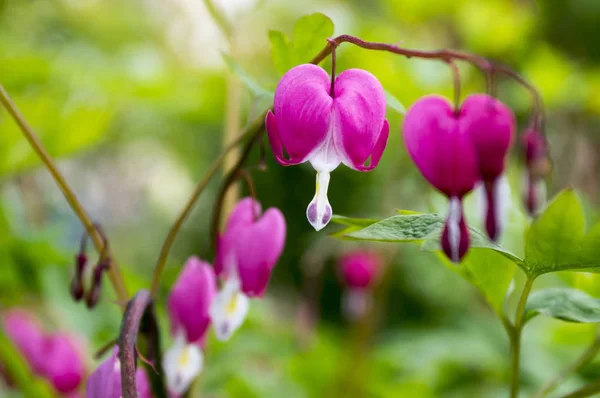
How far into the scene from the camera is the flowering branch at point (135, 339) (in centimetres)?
49

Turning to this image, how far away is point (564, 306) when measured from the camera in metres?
0.64

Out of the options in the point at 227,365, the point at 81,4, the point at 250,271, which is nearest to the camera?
the point at 250,271

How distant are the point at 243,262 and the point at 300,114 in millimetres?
234

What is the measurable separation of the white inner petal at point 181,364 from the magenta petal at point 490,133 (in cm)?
41

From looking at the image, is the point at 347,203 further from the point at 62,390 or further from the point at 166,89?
the point at 62,390

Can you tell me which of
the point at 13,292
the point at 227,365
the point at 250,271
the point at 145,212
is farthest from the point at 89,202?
the point at 250,271

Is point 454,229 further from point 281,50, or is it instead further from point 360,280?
point 360,280

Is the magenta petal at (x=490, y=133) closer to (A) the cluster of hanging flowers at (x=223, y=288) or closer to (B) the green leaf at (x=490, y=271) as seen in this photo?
(B) the green leaf at (x=490, y=271)

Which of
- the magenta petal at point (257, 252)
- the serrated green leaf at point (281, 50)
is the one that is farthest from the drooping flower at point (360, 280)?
the serrated green leaf at point (281, 50)

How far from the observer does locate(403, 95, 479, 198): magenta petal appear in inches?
21.8

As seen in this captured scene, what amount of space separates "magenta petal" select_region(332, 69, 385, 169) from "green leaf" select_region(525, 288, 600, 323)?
0.25 meters

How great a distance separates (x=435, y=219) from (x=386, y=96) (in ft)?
0.50

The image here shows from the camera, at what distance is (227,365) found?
4.21ft

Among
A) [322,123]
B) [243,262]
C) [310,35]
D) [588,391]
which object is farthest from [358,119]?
[588,391]
